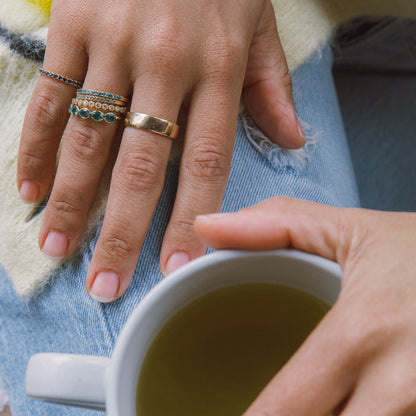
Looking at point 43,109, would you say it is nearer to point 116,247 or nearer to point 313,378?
point 116,247

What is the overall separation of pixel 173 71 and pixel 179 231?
0.60 ft

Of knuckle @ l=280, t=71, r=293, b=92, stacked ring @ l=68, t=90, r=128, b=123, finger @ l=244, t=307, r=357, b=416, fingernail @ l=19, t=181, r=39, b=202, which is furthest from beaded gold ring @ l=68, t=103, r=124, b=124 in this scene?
finger @ l=244, t=307, r=357, b=416

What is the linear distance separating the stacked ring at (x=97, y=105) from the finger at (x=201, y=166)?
Result: 0.09 meters

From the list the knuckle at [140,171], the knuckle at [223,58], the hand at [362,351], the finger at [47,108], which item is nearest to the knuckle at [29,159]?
the finger at [47,108]

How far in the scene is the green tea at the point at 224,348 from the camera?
0.39 meters

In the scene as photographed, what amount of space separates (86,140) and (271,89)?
0.79 feet

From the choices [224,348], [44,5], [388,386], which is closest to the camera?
[388,386]

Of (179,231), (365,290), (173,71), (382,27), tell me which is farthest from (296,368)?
(382,27)

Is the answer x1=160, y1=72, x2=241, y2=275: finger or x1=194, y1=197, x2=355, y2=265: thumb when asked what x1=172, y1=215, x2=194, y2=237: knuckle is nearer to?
x1=160, y1=72, x2=241, y2=275: finger

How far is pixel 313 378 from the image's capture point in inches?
11.8

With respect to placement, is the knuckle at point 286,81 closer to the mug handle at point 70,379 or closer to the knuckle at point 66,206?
the knuckle at point 66,206

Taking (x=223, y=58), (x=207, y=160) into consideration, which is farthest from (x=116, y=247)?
(x=223, y=58)

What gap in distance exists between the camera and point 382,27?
76cm

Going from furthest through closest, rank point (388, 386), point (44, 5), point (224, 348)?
point (44, 5)
point (224, 348)
point (388, 386)
